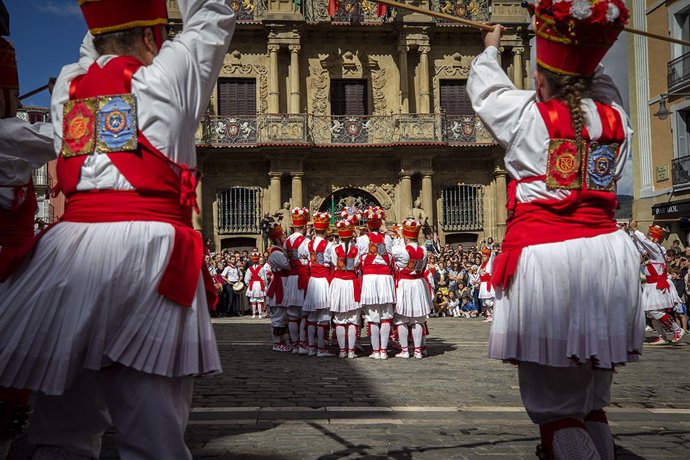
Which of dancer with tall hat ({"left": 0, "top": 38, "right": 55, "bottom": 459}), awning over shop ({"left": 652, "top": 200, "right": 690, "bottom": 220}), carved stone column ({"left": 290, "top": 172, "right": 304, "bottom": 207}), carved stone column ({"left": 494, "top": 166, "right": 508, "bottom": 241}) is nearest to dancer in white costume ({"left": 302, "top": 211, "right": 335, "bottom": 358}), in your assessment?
dancer with tall hat ({"left": 0, "top": 38, "right": 55, "bottom": 459})

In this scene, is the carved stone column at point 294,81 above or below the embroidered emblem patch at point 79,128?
above

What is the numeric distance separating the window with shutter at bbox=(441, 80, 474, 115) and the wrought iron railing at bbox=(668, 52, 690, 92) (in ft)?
28.1

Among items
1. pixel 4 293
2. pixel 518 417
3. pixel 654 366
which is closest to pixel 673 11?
pixel 654 366

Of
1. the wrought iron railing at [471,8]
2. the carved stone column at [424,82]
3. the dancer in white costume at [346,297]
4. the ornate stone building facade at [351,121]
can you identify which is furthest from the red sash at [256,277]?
the wrought iron railing at [471,8]

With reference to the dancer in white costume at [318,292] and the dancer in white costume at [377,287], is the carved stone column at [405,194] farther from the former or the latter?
the dancer in white costume at [377,287]

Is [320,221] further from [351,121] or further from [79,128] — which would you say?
[351,121]

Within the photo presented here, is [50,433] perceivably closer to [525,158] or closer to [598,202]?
[525,158]

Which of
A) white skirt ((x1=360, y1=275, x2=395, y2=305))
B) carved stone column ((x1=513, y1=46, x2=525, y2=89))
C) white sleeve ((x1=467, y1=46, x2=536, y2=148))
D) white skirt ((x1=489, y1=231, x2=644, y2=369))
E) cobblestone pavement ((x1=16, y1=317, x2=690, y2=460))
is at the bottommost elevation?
cobblestone pavement ((x1=16, y1=317, x2=690, y2=460))

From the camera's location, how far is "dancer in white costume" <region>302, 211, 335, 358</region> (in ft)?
40.3

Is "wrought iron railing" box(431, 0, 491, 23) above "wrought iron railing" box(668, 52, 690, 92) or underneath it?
above

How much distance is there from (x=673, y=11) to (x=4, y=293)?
2892 cm

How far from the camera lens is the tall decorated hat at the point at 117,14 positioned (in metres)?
2.90

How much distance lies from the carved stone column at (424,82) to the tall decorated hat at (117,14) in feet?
94.7

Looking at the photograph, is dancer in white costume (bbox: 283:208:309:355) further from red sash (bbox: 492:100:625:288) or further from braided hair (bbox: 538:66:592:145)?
braided hair (bbox: 538:66:592:145)
